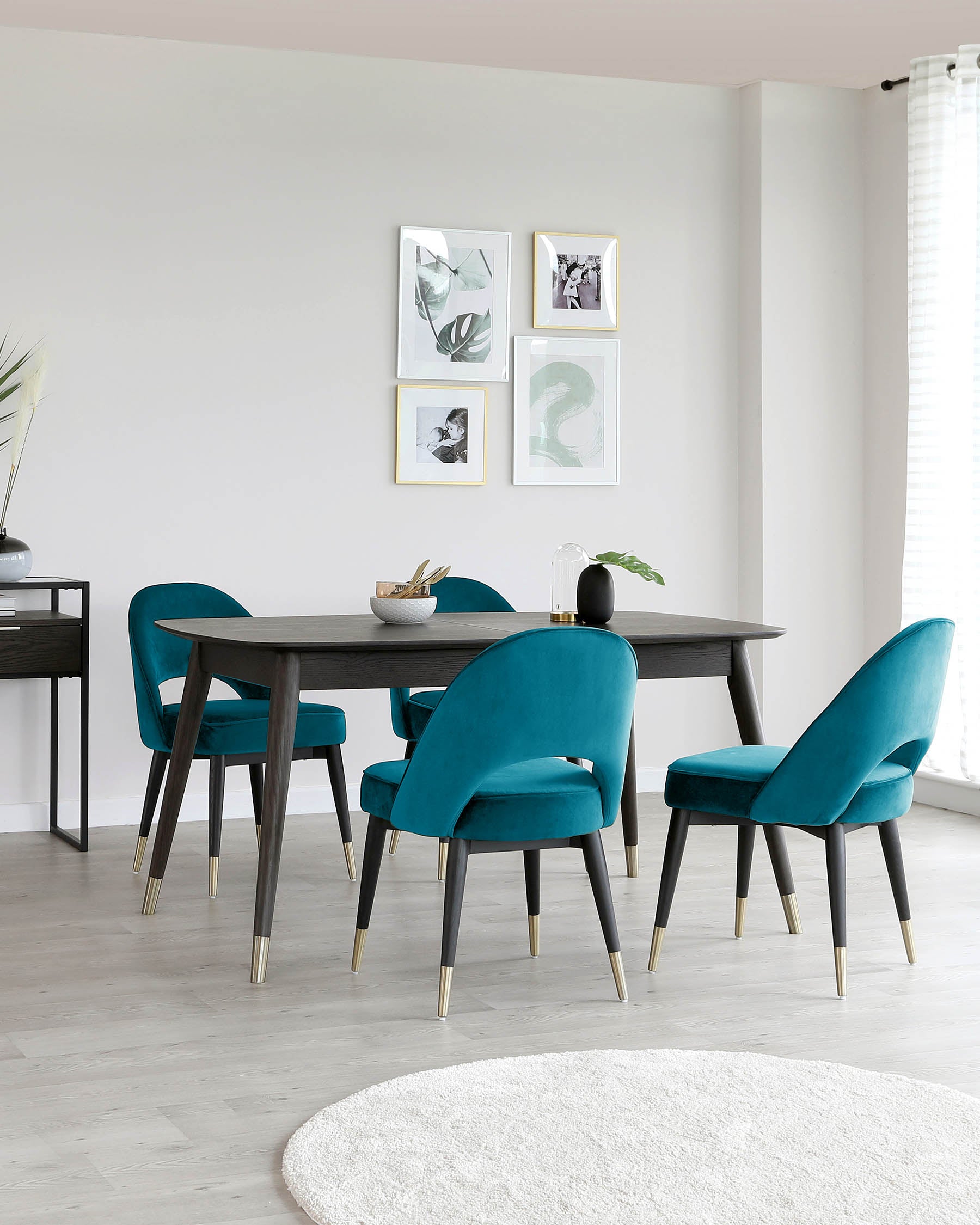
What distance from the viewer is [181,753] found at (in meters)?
3.68

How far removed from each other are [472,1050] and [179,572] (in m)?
2.66

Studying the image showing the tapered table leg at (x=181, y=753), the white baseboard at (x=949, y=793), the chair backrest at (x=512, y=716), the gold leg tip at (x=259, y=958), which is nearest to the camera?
the chair backrest at (x=512, y=716)

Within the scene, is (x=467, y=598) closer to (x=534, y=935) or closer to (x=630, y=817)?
(x=630, y=817)

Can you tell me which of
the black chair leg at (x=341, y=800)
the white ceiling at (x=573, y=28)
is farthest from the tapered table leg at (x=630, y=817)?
the white ceiling at (x=573, y=28)

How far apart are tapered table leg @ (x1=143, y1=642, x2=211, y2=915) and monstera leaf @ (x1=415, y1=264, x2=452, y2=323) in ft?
6.52

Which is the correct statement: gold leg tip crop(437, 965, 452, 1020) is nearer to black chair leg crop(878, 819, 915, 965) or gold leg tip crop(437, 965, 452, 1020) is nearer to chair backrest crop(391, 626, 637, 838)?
chair backrest crop(391, 626, 637, 838)

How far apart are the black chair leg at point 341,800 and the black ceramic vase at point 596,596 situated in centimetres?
85

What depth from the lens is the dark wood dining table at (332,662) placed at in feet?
10.4

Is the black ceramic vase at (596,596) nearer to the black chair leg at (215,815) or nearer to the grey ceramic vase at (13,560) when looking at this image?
the black chair leg at (215,815)

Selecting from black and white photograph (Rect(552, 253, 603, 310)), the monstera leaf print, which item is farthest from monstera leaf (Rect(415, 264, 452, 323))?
black and white photograph (Rect(552, 253, 603, 310))

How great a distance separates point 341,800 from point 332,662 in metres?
1.13

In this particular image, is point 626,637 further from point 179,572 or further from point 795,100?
point 795,100

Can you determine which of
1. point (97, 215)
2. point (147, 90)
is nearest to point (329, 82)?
point (147, 90)

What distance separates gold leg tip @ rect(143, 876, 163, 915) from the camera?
12.3 feet
